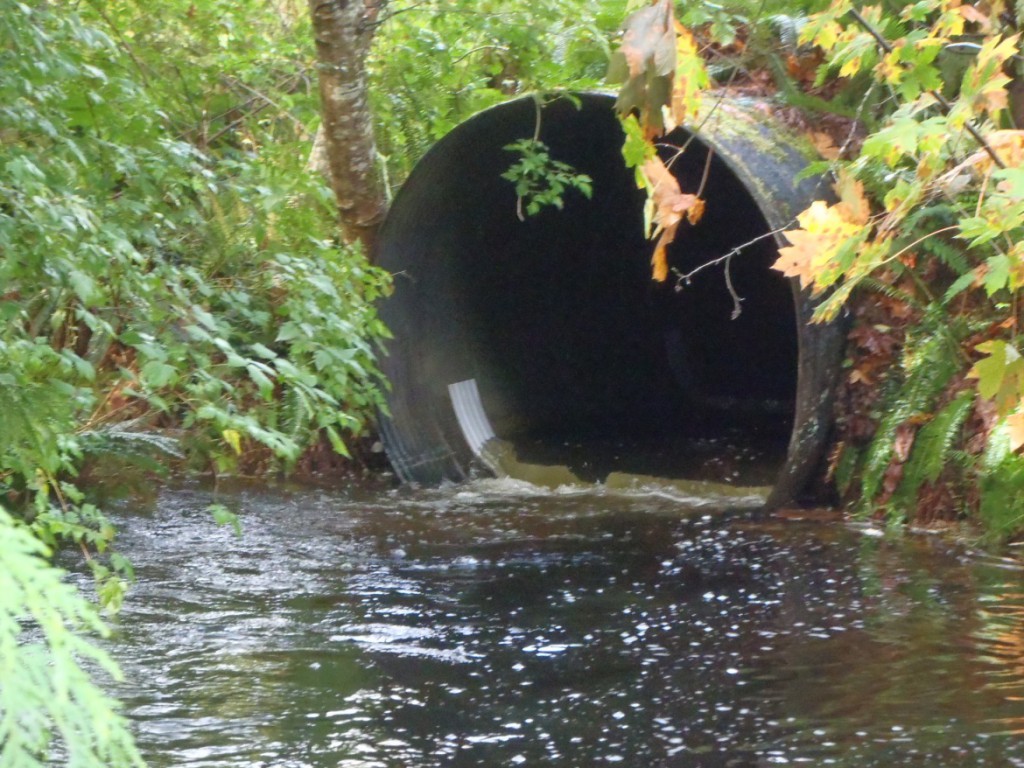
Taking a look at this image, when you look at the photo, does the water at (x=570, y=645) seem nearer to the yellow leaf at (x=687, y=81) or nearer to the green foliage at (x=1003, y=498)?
the green foliage at (x=1003, y=498)

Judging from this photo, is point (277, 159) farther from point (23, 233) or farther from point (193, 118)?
point (23, 233)

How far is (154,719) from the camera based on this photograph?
3402 millimetres

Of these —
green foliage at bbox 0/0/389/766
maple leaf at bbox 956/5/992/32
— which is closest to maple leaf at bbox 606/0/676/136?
maple leaf at bbox 956/5/992/32

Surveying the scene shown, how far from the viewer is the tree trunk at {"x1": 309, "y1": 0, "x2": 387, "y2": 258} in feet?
22.4

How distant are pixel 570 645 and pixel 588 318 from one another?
6308 mm

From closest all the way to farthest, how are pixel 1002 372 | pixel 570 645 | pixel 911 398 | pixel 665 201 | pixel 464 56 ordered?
1. pixel 1002 372
2. pixel 665 201
3. pixel 570 645
4. pixel 911 398
5. pixel 464 56

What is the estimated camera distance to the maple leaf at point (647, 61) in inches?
95.0

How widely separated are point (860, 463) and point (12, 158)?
5.06 meters

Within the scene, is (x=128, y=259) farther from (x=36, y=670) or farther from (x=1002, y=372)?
(x=36, y=670)

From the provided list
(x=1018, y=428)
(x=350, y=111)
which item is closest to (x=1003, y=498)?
(x=1018, y=428)

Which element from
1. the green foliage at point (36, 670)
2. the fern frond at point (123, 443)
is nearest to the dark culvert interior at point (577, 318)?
the fern frond at point (123, 443)

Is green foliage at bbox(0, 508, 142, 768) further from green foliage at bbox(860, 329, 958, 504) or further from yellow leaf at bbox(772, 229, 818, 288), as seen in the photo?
green foliage at bbox(860, 329, 958, 504)

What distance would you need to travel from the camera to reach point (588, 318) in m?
10.4

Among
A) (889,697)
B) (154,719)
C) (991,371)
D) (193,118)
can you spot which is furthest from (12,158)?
(889,697)
